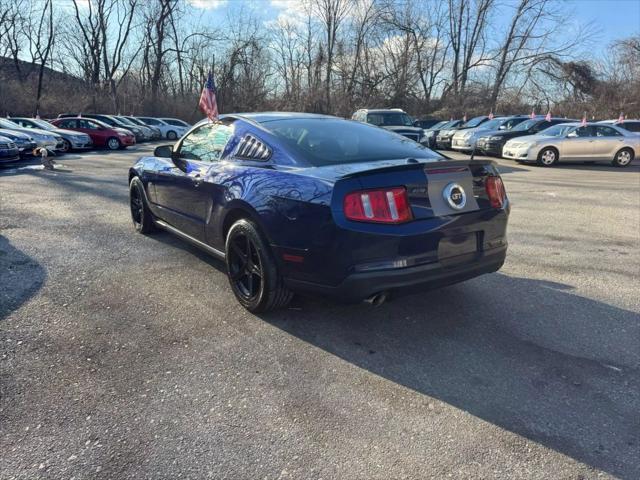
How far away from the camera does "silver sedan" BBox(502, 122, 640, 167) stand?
50.1 feet

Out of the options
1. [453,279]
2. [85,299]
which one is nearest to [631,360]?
[453,279]

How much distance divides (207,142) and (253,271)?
64.5 inches

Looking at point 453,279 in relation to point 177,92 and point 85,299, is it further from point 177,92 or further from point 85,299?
point 177,92

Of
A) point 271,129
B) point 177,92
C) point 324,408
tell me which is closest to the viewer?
point 324,408

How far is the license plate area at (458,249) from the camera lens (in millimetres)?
3123

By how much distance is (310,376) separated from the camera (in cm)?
288

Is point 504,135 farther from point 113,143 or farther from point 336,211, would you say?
point 113,143

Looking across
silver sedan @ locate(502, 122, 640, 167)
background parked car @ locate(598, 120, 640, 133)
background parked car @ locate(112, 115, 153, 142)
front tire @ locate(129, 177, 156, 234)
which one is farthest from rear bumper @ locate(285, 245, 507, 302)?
background parked car @ locate(112, 115, 153, 142)

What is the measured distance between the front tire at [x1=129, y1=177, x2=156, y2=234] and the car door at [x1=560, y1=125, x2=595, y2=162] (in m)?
14.1

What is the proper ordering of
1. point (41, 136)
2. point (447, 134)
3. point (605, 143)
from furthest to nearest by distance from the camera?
point (447, 134)
point (41, 136)
point (605, 143)

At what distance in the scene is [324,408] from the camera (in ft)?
8.43

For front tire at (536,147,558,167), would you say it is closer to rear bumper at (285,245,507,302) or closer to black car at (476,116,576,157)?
black car at (476,116,576,157)

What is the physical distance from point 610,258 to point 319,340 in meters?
3.89

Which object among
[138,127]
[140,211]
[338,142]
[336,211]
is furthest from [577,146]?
[138,127]
